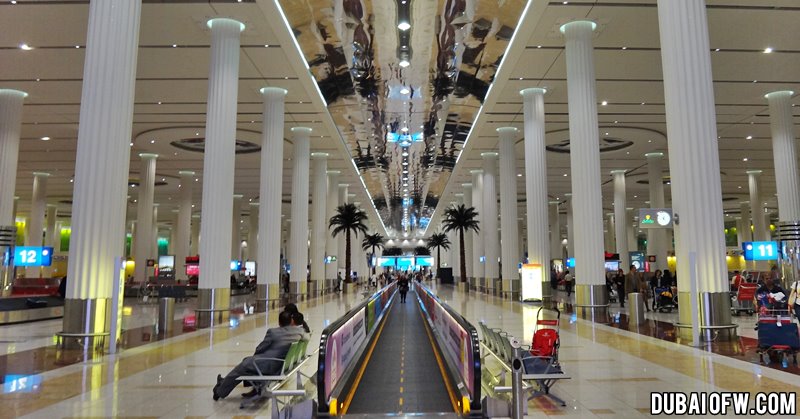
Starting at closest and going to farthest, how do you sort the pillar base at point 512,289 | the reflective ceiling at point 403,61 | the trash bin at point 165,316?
the trash bin at point 165,316 < the reflective ceiling at point 403,61 < the pillar base at point 512,289

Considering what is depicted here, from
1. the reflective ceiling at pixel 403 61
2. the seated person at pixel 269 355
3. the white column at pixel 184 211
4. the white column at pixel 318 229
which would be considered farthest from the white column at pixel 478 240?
the seated person at pixel 269 355

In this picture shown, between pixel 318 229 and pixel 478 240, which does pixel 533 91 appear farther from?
pixel 478 240

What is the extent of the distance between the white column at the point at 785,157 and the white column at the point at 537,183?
8.47 metres

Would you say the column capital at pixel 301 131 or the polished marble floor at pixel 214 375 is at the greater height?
the column capital at pixel 301 131

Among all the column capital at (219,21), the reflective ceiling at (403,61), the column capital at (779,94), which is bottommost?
the column capital at (779,94)

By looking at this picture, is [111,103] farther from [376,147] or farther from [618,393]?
[376,147]

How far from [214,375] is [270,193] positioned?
12493 mm

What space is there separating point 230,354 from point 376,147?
20.9 meters

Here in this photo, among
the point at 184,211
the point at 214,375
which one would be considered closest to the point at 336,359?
the point at 214,375

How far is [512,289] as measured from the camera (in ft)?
75.5

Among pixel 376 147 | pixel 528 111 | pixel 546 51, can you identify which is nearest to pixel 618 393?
pixel 546 51

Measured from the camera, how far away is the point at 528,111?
19.4 metres

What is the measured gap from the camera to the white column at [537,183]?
1883 centimetres

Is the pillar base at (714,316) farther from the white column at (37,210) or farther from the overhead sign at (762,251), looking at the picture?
the white column at (37,210)
